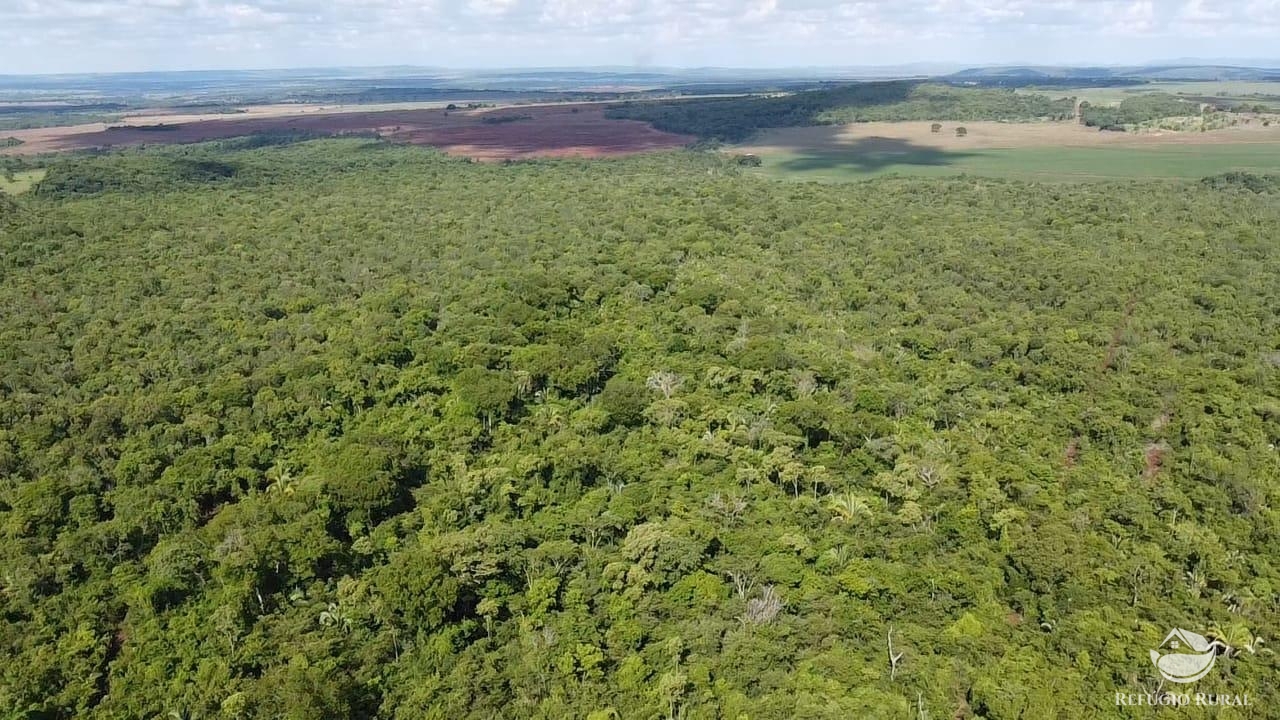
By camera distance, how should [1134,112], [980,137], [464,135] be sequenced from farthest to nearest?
1. [1134,112]
2. [464,135]
3. [980,137]

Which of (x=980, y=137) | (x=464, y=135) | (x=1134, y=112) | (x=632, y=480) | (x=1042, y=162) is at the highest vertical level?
(x=1134, y=112)

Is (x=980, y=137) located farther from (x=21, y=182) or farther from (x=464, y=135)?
(x=21, y=182)

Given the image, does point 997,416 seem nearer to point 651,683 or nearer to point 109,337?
point 651,683

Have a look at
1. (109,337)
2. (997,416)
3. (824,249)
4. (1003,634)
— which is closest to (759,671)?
(1003,634)

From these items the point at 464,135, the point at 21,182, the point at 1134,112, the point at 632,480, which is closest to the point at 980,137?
the point at 1134,112

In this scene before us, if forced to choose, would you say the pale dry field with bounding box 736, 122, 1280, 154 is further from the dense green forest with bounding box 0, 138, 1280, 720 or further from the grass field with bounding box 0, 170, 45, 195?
the grass field with bounding box 0, 170, 45, 195

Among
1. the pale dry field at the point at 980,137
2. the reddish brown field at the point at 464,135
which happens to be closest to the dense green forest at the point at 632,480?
the pale dry field at the point at 980,137

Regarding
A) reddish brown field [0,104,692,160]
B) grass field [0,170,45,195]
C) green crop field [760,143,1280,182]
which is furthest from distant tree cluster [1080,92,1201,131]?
grass field [0,170,45,195]
